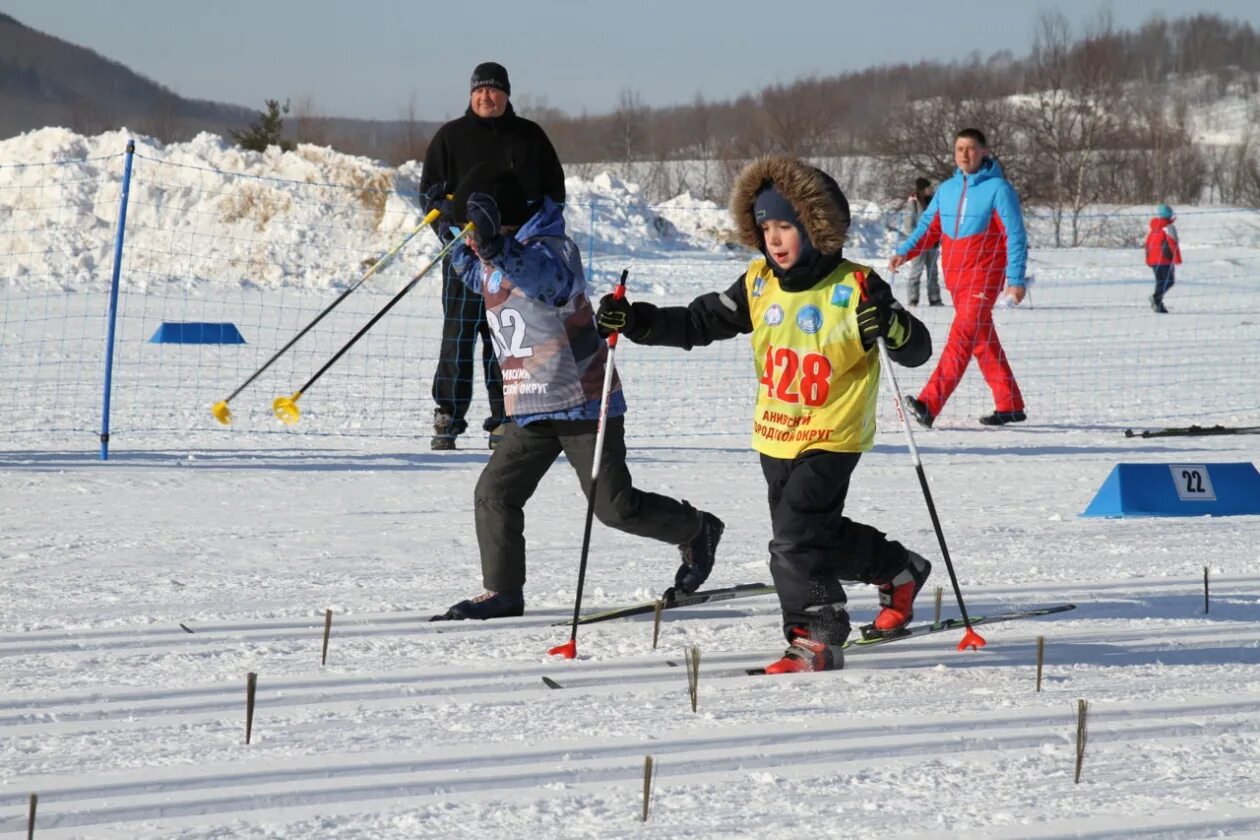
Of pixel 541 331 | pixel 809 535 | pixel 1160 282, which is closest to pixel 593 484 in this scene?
pixel 541 331

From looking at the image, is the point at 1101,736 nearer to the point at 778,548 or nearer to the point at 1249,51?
the point at 778,548

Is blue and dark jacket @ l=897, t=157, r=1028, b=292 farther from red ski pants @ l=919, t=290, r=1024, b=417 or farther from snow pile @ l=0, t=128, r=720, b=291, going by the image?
snow pile @ l=0, t=128, r=720, b=291

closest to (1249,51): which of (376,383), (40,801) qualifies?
(376,383)

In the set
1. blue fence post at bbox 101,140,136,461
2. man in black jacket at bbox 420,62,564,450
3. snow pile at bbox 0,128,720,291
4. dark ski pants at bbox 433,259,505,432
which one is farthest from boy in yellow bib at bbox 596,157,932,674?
snow pile at bbox 0,128,720,291

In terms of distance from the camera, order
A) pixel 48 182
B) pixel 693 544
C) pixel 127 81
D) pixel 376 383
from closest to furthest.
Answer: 1. pixel 693 544
2. pixel 376 383
3. pixel 48 182
4. pixel 127 81

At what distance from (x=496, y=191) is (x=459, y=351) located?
4035 mm

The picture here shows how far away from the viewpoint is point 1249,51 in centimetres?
11794

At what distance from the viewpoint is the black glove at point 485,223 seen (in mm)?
4719

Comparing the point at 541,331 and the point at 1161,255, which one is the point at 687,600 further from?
the point at 1161,255

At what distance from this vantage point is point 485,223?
15.5 ft

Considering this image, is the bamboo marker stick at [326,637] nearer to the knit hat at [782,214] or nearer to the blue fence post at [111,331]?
the knit hat at [782,214]

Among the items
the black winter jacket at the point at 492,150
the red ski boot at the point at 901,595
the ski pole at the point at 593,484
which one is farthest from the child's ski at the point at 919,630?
the black winter jacket at the point at 492,150

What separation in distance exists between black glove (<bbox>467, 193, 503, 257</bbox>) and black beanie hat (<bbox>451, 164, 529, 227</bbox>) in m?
0.08

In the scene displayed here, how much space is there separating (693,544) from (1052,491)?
344 cm
